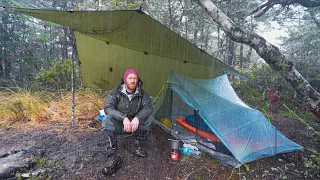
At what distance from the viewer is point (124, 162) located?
2.07m

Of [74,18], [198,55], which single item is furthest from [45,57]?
[198,55]

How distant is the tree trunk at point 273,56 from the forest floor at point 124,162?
97 cm

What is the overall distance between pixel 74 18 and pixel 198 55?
1837 millimetres

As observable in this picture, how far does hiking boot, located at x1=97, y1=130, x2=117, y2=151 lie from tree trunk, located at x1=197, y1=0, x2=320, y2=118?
2974 millimetres

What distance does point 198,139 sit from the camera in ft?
8.43

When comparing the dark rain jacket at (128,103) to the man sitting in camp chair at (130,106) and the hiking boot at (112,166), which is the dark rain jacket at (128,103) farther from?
the hiking boot at (112,166)

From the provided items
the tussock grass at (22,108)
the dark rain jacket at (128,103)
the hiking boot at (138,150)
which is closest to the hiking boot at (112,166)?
the hiking boot at (138,150)

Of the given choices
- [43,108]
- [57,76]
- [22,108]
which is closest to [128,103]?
[43,108]

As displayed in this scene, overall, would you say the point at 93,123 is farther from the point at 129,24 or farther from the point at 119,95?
the point at 129,24

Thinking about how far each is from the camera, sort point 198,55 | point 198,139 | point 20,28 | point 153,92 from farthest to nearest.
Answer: point 20,28, point 153,92, point 198,55, point 198,139

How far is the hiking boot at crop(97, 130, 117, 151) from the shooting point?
204 cm

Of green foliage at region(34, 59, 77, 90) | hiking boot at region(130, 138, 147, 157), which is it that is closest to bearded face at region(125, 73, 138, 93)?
hiking boot at region(130, 138, 147, 157)

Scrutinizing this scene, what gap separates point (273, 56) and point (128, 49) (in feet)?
9.29

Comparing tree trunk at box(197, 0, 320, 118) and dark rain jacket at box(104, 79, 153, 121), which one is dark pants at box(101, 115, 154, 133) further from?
tree trunk at box(197, 0, 320, 118)
